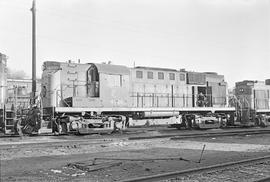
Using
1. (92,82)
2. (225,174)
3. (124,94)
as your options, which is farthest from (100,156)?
(124,94)

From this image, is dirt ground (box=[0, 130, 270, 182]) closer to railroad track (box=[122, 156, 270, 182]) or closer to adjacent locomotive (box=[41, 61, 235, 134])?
railroad track (box=[122, 156, 270, 182])

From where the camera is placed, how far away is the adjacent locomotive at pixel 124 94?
1594 cm

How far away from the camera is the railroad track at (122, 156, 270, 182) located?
595 centimetres

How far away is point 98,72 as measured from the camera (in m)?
16.8

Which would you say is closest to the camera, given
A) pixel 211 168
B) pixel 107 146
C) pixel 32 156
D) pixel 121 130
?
pixel 211 168

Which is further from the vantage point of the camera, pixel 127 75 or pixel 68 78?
pixel 127 75

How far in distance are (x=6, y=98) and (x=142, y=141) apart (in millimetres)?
7683

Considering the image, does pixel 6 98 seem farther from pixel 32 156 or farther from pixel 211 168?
pixel 211 168

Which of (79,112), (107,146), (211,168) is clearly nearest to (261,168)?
(211,168)

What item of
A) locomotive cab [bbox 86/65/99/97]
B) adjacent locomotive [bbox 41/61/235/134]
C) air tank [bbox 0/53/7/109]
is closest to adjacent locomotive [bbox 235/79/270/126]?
adjacent locomotive [bbox 41/61/235/134]

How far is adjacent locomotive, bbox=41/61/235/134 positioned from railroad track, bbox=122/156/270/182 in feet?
31.5

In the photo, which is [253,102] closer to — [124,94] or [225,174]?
[124,94]

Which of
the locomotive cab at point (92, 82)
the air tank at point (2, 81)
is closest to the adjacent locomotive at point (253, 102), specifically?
the locomotive cab at point (92, 82)

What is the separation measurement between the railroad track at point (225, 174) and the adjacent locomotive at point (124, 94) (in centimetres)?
959
